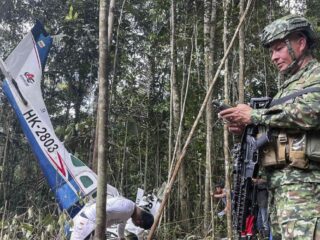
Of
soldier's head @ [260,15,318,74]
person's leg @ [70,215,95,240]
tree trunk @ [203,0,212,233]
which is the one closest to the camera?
soldier's head @ [260,15,318,74]

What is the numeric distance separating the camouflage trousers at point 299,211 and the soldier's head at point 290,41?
1.73 ft

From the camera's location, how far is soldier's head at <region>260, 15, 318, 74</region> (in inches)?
78.3

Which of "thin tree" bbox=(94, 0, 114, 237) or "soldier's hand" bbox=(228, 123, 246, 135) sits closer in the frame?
"soldier's hand" bbox=(228, 123, 246, 135)

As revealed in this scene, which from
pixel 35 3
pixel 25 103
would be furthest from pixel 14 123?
pixel 25 103

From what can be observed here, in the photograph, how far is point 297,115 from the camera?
179cm

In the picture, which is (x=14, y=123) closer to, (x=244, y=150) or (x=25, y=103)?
(x=25, y=103)

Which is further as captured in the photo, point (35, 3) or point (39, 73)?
point (35, 3)

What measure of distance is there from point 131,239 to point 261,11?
4355mm

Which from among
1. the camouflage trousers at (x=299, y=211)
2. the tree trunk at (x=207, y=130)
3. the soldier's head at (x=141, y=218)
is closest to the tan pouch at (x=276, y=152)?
the camouflage trousers at (x=299, y=211)

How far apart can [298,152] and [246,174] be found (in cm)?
30

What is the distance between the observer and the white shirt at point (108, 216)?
3.41m

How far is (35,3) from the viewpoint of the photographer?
8.09 m

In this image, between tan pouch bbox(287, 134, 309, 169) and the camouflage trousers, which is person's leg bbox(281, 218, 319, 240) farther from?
tan pouch bbox(287, 134, 309, 169)

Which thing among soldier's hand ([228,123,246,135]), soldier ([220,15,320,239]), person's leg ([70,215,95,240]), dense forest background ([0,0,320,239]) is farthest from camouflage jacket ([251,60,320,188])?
dense forest background ([0,0,320,239])
